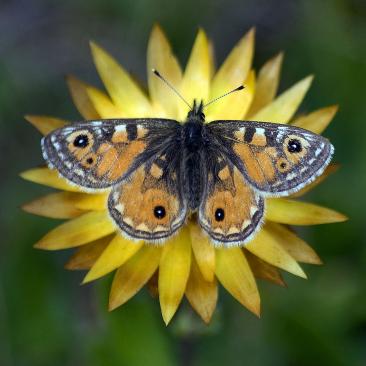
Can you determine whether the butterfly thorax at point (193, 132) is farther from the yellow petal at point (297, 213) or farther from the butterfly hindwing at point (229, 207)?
the yellow petal at point (297, 213)

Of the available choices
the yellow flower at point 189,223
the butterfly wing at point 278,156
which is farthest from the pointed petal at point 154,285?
the butterfly wing at point 278,156

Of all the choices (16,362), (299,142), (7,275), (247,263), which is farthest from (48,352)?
(299,142)

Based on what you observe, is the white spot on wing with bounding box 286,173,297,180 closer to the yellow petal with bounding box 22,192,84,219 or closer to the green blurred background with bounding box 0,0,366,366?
the yellow petal with bounding box 22,192,84,219

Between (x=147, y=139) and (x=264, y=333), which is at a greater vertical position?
(x=147, y=139)

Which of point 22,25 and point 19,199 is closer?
point 19,199

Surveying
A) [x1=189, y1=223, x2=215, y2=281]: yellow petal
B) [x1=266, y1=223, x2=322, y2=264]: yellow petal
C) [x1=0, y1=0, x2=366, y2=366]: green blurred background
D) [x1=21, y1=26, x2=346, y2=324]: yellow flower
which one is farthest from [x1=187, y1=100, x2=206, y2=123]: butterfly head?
[x1=0, y1=0, x2=366, y2=366]: green blurred background

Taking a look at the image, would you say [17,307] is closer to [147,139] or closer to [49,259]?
[49,259]

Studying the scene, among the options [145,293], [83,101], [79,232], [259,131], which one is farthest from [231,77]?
[145,293]
